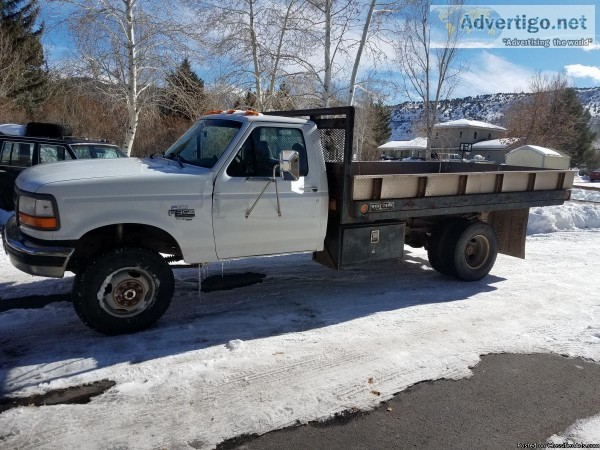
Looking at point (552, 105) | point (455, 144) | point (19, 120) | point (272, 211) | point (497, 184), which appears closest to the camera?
point (272, 211)

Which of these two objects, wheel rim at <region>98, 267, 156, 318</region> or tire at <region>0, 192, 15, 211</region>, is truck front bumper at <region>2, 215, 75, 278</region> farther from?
tire at <region>0, 192, 15, 211</region>

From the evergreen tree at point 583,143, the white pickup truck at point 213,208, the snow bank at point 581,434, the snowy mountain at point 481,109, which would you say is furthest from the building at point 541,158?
the snowy mountain at point 481,109

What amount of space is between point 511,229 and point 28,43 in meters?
31.3

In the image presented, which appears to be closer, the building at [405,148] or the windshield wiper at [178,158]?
the windshield wiper at [178,158]

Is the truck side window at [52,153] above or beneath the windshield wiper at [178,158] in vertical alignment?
beneath

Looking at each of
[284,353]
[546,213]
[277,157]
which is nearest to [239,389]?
[284,353]

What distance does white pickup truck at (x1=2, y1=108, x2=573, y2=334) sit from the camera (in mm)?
4023

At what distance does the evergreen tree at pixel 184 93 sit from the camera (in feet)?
51.0

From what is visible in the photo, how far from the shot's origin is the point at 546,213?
10.8 meters

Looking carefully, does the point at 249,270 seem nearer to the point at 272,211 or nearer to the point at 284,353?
the point at 272,211

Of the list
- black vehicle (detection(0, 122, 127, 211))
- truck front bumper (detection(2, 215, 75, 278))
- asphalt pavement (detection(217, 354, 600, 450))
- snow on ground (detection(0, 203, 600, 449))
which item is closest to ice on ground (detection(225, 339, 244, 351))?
snow on ground (detection(0, 203, 600, 449))

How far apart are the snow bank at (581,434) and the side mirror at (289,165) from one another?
9.98 feet

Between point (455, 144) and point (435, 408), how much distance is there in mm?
77294

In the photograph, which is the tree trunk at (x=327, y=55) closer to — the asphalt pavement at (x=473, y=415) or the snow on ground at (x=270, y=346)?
the snow on ground at (x=270, y=346)
